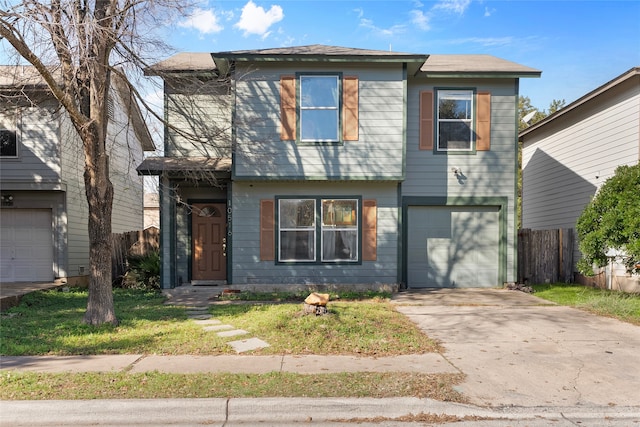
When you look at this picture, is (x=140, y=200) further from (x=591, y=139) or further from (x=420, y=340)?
(x=591, y=139)

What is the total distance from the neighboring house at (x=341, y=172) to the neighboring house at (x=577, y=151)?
292 centimetres

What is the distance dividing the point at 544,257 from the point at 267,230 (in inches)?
340

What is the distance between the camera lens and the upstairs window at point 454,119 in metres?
12.5

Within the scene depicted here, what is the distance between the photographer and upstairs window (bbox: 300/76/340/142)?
11.6m

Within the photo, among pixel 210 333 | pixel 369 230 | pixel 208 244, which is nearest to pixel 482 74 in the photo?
pixel 369 230

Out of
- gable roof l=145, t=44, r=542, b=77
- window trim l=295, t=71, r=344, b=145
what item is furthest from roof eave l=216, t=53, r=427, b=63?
window trim l=295, t=71, r=344, b=145

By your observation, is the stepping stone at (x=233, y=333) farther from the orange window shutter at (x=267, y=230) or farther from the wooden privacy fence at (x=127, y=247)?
the wooden privacy fence at (x=127, y=247)

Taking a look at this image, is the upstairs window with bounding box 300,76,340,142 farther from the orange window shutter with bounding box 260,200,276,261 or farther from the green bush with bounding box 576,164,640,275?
the green bush with bounding box 576,164,640,275

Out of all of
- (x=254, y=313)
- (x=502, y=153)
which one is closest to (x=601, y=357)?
(x=254, y=313)

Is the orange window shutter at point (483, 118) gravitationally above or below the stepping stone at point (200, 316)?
above

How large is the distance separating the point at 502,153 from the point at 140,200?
15347mm

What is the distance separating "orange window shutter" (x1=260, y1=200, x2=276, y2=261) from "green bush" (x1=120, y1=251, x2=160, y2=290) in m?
3.66

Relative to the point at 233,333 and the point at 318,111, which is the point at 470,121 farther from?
the point at 233,333

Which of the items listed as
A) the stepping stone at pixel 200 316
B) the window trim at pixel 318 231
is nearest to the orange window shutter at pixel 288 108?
the window trim at pixel 318 231
